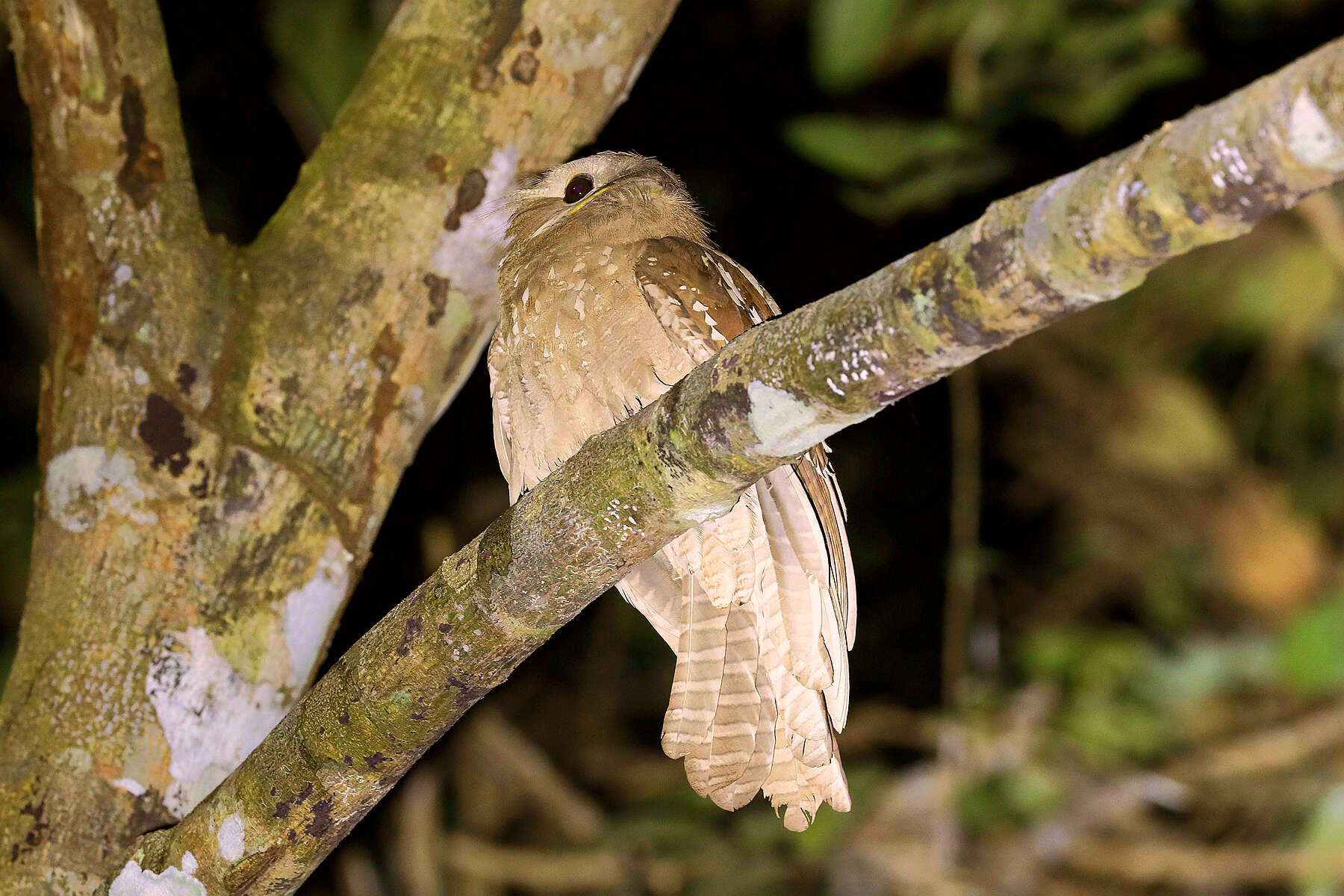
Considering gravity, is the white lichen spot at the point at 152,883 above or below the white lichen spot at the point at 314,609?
below

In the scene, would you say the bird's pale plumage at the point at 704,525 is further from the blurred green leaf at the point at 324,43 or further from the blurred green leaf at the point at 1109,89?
the blurred green leaf at the point at 1109,89

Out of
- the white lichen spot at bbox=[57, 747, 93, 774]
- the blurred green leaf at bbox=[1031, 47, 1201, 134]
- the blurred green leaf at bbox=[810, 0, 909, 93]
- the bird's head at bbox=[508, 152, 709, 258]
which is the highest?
the blurred green leaf at bbox=[810, 0, 909, 93]

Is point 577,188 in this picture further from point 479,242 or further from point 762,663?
point 762,663

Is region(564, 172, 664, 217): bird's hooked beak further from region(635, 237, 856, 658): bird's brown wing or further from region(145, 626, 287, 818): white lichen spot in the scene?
region(145, 626, 287, 818): white lichen spot

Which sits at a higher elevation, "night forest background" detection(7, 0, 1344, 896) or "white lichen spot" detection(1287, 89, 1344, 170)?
"white lichen spot" detection(1287, 89, 1344, 170)

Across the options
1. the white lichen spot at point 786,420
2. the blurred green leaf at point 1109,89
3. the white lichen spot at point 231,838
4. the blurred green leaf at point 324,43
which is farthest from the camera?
the blurred green leaf at point 324,43

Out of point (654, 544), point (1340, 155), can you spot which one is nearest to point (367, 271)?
point (654, 544)

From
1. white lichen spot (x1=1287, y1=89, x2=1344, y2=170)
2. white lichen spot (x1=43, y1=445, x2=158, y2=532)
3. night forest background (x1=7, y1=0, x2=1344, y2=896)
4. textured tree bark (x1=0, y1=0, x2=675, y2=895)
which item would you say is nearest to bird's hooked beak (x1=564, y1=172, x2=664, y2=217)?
textured tree bark (x1=0, y1=0, x2=675, y2=895)

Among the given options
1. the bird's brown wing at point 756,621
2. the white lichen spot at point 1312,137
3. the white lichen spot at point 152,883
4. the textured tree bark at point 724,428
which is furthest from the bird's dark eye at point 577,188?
the white lichen spot at point 1312,137
